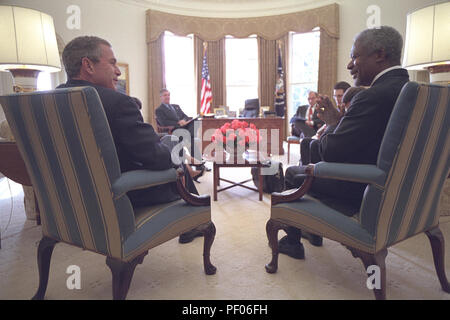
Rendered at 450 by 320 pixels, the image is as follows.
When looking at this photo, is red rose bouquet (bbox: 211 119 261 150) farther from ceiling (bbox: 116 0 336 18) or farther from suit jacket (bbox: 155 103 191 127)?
ceiling (bbox: 116 0 336 18)

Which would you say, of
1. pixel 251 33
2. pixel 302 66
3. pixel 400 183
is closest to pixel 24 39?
pixel 400 183

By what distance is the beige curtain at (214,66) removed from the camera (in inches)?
319

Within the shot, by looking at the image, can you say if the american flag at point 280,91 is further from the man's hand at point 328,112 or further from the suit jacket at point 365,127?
the suit jacket at point 365,127

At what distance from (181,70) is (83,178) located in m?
7.41

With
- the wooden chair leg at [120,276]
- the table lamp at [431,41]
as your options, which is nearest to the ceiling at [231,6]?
the table lamp at [431,41]

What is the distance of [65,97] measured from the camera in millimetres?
1231

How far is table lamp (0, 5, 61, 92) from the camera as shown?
8.21 feet

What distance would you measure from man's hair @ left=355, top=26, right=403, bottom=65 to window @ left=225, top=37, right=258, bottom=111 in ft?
22.5

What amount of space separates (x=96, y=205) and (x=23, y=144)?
480mm

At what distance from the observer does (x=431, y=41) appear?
279 centimetres

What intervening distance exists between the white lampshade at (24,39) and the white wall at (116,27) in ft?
13.5

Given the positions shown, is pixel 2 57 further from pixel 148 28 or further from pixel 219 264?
pixel 148 28

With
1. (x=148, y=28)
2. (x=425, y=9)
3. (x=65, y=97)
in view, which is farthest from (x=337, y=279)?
(x=148, y=28)

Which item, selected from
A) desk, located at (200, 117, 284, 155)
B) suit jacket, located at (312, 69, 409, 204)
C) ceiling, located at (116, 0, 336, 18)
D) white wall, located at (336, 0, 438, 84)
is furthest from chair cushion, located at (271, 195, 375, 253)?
ceiling, located at (116, 0, 336, 18)
